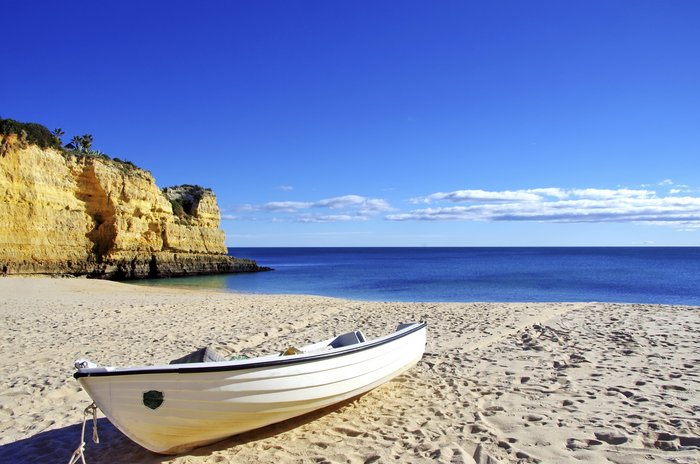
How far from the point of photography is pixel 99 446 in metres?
5.12

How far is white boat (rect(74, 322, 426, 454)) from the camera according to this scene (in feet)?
14.1

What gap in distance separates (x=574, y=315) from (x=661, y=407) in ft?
27.2

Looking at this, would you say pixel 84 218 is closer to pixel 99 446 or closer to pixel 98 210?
pixel 98 210

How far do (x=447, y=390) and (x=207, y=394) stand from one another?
3.61 m

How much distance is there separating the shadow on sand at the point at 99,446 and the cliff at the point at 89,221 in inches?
1152

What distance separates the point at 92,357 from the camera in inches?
349

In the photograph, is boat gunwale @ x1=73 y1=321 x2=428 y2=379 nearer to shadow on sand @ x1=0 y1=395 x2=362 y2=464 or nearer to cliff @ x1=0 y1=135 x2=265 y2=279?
shadow on sand @ x1=0 y1=395 x2=362 y2=464

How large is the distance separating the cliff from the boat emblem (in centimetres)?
3082

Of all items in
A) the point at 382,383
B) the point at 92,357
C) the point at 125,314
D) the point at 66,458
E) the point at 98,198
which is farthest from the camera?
the point at 98,198

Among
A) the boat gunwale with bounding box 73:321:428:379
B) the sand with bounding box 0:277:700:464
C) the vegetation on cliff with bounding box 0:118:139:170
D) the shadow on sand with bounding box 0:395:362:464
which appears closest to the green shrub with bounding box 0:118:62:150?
the vegetation on cliff with bounding box 0:118:139:170

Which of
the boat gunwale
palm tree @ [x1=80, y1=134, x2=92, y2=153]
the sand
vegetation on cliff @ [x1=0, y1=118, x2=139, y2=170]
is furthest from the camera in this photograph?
palm tree @ [x1=80, y1=134, x2=92, y2=153]

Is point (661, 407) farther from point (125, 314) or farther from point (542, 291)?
point (542, 291)

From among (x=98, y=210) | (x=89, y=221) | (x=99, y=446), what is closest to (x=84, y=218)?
(x=89, y=221)

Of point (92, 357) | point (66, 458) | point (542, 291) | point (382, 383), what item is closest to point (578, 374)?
point (382, 383)
